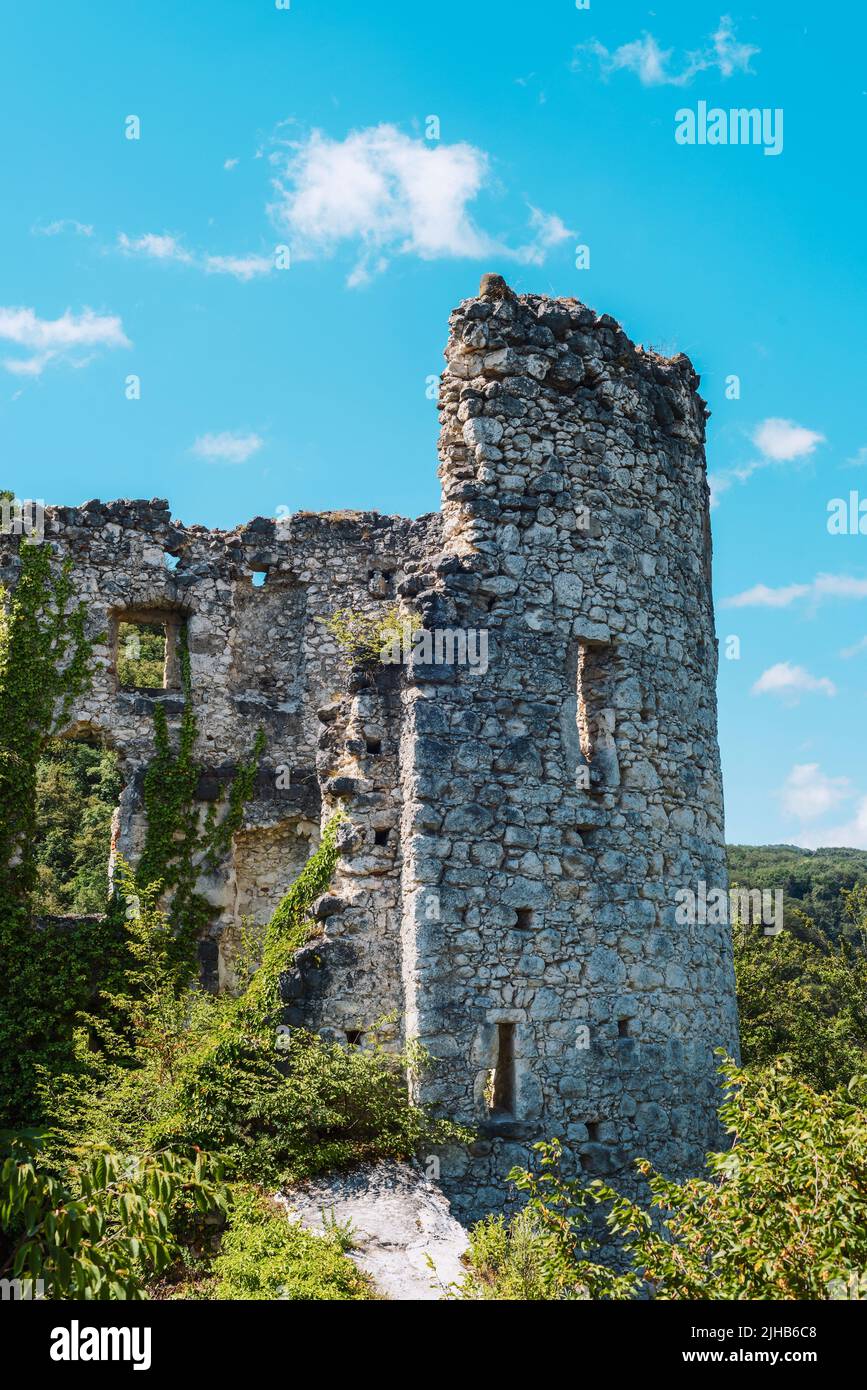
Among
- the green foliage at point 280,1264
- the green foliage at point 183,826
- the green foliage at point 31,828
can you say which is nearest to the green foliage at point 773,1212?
the green foliage at point 280,1264

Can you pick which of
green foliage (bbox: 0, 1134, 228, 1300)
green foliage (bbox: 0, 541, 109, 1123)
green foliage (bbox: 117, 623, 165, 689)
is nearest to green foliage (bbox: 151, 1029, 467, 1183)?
green foliage (bbox: 0, 1134, 228, 1300)

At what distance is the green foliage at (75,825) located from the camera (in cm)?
2509

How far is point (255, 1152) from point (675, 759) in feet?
16.3

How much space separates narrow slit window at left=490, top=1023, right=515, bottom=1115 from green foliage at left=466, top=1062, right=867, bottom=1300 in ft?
6.32

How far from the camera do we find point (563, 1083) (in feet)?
31.2

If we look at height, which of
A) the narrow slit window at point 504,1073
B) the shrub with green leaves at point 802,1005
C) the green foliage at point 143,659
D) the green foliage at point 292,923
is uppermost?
the green foliage at point 143,659

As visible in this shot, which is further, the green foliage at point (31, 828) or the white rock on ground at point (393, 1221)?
the green foliage at point (31, 828)

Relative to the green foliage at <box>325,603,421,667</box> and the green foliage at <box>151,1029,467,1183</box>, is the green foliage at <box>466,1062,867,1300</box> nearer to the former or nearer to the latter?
the green foliage at <box>151,1029,467,1183</box>

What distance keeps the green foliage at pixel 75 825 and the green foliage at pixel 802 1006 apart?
12.4 m

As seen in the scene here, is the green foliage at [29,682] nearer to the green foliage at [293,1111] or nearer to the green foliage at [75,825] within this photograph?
the green foliage at [293,1111]

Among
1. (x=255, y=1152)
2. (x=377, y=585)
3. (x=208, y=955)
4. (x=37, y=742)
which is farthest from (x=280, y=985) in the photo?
(x=377, y=585)

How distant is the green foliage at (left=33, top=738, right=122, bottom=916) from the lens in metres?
25.1
